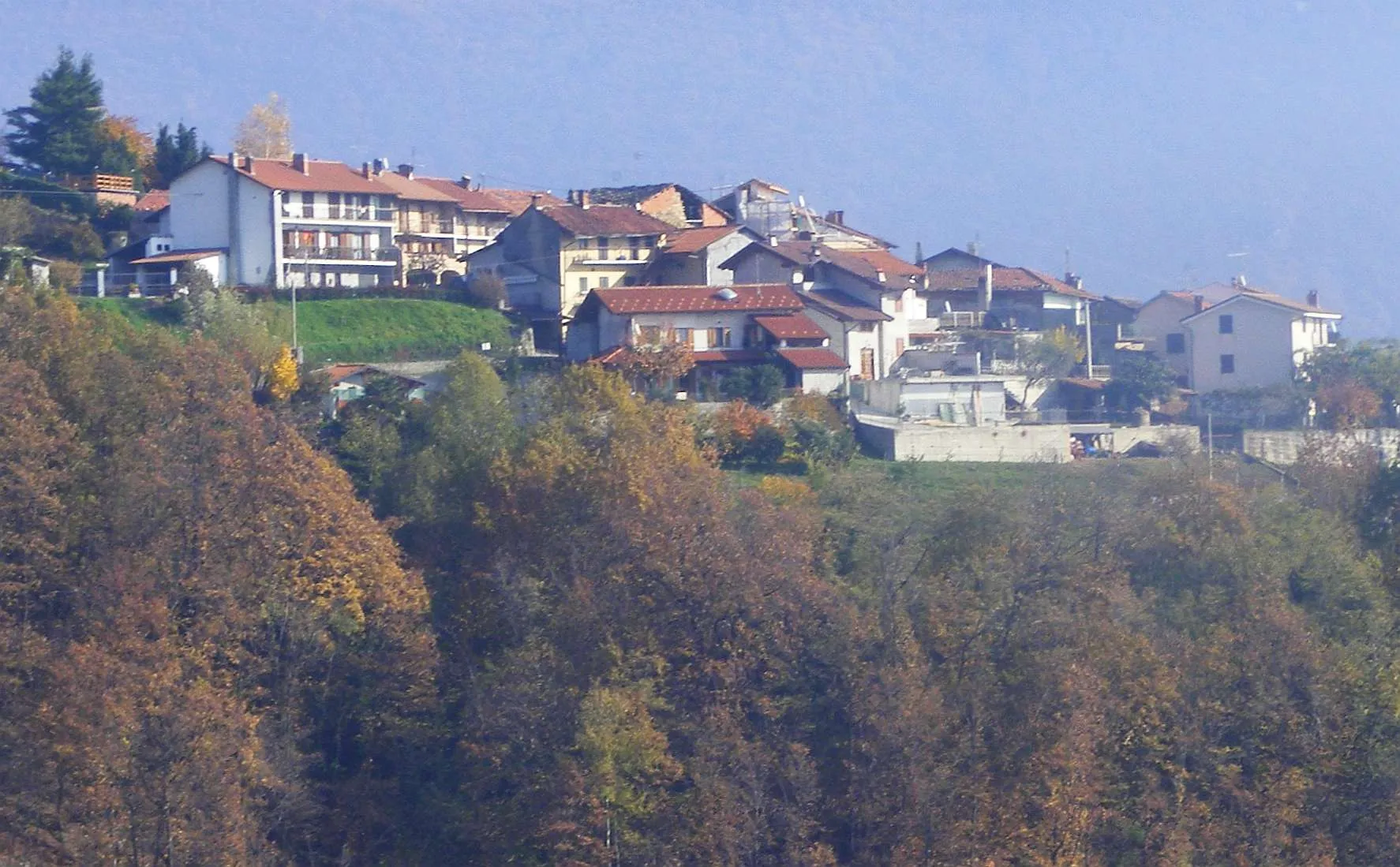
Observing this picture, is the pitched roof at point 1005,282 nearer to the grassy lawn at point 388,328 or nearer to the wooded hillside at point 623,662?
the grassy lawn at point 388,328

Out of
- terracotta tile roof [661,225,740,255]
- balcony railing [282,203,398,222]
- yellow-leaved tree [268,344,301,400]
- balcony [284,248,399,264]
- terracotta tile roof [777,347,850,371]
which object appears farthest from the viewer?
terracotta tile roof [661,225,740,255]

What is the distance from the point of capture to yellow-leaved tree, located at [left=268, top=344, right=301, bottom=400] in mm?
31828

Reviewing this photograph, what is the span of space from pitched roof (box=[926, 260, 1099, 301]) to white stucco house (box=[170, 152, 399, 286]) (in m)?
16.4

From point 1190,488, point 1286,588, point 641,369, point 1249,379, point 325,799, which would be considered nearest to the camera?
point 325,799

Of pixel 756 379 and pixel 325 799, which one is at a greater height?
pixel 756 379

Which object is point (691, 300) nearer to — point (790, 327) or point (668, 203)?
point (790, 327)

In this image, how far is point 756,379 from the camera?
121ft

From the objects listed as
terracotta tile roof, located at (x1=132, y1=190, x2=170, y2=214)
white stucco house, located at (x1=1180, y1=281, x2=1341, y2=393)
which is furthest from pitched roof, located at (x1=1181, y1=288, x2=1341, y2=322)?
terracotta tile roof, located at (x1=132, y1=190, x2=170, y2=214)

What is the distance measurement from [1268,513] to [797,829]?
11119 mm

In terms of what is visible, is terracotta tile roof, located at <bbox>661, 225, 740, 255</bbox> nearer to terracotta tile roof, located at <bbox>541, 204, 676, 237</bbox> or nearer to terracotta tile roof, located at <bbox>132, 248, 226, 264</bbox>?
terracotta tile roof, located at <bbox>541, 204, 676, 237</bbox>

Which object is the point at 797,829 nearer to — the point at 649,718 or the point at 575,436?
the point at 649,718

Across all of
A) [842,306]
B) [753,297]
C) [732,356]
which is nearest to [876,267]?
[842,306]

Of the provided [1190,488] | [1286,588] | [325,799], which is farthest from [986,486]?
[325,799]

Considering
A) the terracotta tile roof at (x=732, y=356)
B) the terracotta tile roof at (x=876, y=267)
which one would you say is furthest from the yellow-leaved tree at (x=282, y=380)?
the terracotta tile roof at (x=876, y=267)
